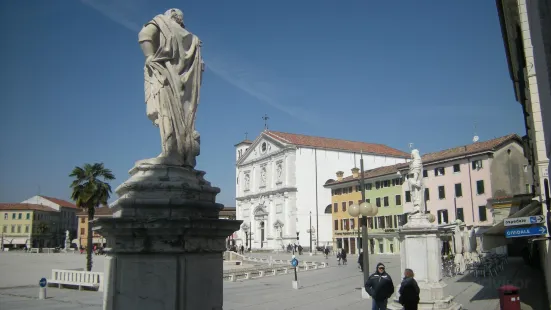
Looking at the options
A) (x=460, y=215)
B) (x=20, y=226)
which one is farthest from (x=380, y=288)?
(x=20, y=226)

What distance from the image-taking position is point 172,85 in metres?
5.02

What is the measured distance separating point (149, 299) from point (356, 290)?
17.1 metres

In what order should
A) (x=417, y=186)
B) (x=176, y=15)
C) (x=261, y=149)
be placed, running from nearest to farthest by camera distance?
(x=176, y=15), (x=417, y=186), (x=261, y=149)

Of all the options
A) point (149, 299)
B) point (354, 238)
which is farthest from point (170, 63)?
point (354, 238)

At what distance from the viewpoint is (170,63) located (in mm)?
5066

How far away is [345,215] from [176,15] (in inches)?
2461

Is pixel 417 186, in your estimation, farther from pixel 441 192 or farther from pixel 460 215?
pixel 441 192

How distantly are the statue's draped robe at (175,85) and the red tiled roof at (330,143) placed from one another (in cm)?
7200

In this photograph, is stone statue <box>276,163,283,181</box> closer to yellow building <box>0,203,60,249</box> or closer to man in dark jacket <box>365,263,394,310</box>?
yellow building <box>0,203,60,249</box>

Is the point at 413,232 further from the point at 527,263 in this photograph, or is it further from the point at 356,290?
the point at 527,263

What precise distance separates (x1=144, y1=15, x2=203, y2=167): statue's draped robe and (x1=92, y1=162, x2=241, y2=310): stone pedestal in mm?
500

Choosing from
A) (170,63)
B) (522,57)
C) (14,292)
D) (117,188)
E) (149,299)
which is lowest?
(14,292)

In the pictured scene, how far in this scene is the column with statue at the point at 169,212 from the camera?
4.39 meters

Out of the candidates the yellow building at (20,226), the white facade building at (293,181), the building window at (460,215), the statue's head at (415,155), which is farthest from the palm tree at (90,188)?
the yellow building at (20,226)
